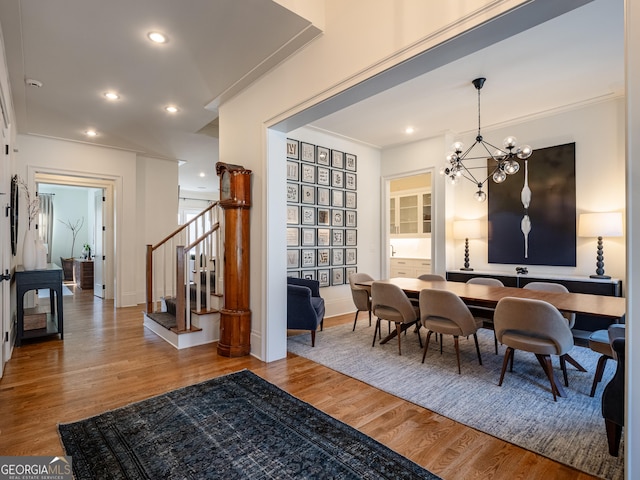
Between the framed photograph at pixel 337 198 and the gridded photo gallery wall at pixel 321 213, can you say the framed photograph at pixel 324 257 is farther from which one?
the framed photograph at pixel 337 198

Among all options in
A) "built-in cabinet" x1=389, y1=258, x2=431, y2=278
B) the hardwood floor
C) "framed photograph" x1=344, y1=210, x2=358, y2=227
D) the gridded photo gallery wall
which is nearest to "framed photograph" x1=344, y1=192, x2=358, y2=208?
the gridded photo gallery wall

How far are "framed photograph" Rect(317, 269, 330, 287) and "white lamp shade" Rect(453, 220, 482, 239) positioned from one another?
84.2 inches

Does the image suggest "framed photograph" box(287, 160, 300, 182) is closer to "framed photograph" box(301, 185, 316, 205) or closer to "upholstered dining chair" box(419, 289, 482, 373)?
"framed photograph" box(301, 185, 316, 205)

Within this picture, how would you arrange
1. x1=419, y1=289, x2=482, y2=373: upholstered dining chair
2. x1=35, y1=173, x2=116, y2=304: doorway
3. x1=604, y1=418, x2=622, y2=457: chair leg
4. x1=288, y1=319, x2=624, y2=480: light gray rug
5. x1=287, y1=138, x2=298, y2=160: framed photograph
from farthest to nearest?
x1=35, y1=173, x2=116, y2=304: doorway, x1=287, y1=138, x2=298, y2=160: framed photograph, x1=419, y1=289, x2=482, y2=373: upholstered dining chair, x1=288, y1=319, x2=624, y2=480: light gray rug, x1=604, y1=418, x2=622, y2=457: chair leg

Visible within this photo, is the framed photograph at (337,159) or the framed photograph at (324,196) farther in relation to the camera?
the framed photograph at (337,159)

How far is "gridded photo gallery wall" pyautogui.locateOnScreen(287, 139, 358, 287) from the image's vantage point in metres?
5.02

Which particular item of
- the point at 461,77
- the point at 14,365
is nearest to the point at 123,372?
the point at 14,365

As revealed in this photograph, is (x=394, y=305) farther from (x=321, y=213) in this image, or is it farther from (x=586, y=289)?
(x=586, y=289)

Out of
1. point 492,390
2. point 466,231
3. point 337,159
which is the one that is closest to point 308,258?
point 337,159

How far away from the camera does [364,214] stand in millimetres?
6031

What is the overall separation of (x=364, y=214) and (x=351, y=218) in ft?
1.17

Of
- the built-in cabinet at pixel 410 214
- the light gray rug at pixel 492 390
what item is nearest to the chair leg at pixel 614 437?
the light gray rug at pixel 492 390

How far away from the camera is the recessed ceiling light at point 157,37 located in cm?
271

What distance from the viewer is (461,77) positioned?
3.55m
